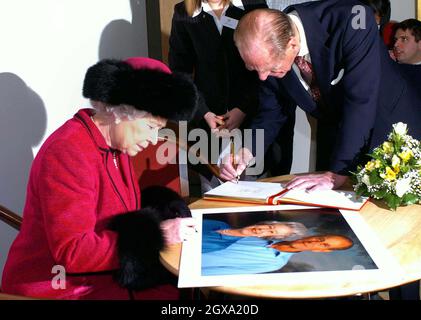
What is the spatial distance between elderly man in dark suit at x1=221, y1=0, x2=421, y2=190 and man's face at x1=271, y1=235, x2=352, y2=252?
416 mm

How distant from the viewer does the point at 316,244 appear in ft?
4.55

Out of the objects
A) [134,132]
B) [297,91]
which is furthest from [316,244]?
[297,91]

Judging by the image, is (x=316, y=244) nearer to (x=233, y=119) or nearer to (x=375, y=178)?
(x=375, y=178)

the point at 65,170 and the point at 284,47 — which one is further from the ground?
the point at 284,47

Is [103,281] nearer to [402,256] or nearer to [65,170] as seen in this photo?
[65,170]

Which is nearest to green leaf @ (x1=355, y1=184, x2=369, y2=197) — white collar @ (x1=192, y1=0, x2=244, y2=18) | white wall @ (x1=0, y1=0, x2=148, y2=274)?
white collar @ (x1=192, y1=0, x2=244, y2=18)

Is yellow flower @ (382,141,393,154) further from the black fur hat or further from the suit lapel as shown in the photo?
the black fur hat

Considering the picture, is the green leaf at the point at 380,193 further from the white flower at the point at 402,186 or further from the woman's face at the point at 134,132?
the woman's face at the point at 134,132

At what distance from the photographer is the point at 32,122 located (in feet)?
8.30

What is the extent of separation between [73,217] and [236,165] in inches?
33.8

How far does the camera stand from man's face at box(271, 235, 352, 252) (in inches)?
53.5
